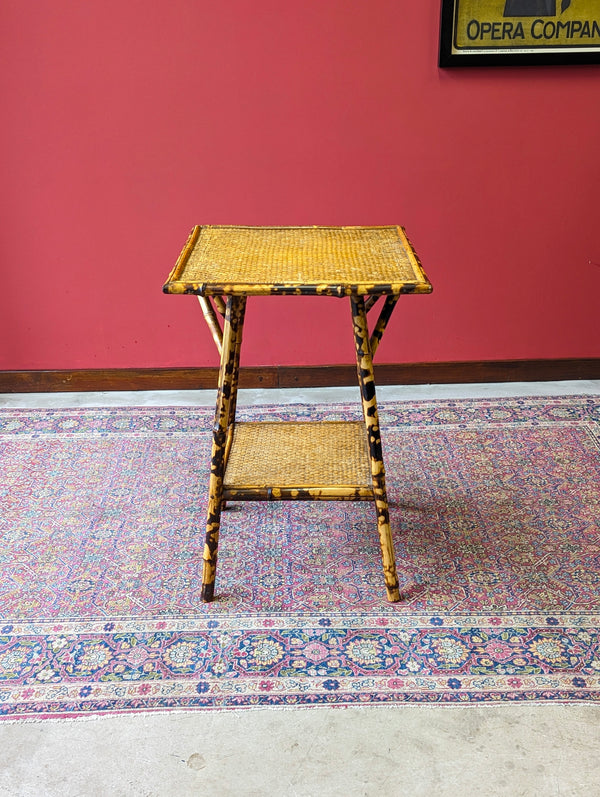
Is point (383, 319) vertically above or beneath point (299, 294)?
beneath

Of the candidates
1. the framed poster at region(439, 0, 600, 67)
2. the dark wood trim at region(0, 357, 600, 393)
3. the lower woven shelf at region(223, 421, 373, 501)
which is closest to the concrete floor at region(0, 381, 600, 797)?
the lower woven shelf at region(223, 421, 373, 501)

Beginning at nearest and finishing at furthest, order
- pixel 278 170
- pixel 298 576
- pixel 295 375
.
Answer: pixel 298 576, pixel 278 170, pixel 295 375

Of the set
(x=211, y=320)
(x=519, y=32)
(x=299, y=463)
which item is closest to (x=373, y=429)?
(x=299, y=463)

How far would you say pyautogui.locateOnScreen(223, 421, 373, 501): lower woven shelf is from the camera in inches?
80.4

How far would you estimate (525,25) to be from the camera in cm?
288

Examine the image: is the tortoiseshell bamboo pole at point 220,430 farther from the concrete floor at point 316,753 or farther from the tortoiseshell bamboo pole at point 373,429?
the concrete floor at point 316,753

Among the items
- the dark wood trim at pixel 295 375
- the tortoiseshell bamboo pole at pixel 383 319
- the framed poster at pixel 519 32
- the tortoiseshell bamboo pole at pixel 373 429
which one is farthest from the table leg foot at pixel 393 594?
the framed poster at pixel 519 32

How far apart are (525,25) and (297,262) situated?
5.20 feet

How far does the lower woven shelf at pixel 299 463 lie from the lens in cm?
204

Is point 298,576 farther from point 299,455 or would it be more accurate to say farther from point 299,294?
point 299,294

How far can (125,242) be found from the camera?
124 inches

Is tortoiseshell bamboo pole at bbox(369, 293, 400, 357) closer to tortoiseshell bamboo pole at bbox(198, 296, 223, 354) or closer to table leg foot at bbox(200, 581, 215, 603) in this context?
tortoiseshell bamboo pole at bbox(198, 296, 223, 354)

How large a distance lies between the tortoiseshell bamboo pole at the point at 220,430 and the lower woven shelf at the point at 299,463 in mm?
58

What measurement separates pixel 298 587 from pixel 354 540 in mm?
273
